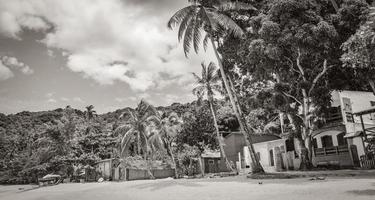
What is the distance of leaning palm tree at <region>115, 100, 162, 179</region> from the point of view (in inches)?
1222

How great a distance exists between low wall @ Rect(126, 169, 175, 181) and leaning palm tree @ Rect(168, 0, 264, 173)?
51.7 feet

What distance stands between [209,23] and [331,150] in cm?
1607

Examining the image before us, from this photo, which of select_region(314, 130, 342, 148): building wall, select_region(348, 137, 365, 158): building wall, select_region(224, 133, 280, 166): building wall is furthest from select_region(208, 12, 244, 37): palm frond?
select_region(224, 133, 280, 166): building wall

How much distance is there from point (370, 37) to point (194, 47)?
14.7 metres

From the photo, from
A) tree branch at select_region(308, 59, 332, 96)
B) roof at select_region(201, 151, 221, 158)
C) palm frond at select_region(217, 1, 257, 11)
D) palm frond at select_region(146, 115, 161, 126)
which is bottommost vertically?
roof at select_region(201, 151, 221, 158)

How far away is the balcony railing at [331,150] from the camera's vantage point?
24083 mm

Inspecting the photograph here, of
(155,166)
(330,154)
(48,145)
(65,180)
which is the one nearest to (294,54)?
(330,154)

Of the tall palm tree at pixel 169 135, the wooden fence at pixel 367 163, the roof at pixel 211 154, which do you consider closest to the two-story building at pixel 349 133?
the wooden fence at pixel 367 163

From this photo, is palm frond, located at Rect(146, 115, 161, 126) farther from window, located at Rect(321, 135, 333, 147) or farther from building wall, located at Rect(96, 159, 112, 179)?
window, located at Rect(321, 135, 333, 147)

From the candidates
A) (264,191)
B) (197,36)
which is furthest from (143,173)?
(264,191)

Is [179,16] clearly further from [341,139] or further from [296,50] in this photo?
[341,139]

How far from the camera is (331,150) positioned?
82.6 ft

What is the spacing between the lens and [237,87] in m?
27.6

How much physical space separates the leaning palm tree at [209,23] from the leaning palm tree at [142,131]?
513 inches
